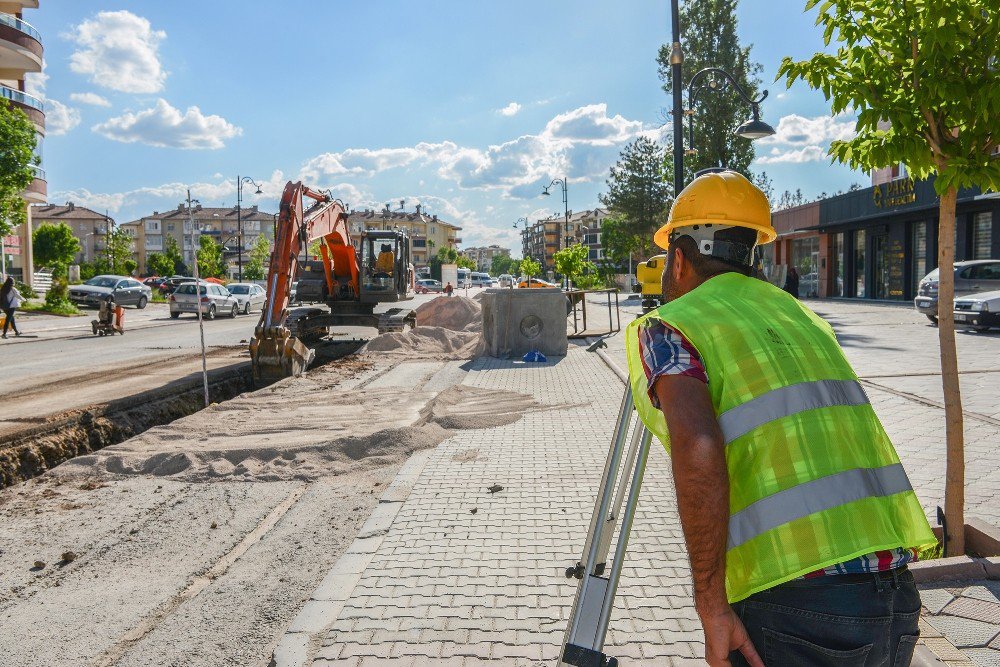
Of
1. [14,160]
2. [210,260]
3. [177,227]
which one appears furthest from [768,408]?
[177,227]

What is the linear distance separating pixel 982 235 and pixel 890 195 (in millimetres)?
4604

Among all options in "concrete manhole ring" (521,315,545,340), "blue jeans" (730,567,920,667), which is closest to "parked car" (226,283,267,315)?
"concrete manhole ring" (521,315,545,340)

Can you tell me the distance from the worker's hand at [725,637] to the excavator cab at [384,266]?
17.3m

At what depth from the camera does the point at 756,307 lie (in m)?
1.84

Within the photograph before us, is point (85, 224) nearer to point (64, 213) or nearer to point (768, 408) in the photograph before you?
point (64, 213)

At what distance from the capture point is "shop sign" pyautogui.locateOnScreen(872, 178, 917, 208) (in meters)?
28.5

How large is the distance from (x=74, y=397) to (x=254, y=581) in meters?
7.69

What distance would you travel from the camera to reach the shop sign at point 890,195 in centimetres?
2846

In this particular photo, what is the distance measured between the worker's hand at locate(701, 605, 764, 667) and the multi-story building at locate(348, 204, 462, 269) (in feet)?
440

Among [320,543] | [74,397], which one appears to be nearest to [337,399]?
[74,397]

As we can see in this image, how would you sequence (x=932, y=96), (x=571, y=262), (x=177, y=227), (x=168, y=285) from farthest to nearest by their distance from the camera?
(x=177, y=227), (x=168, y=285), (x=571, y=262), (x=932, y=96)

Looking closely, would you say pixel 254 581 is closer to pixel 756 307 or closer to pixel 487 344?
pixel 756 307

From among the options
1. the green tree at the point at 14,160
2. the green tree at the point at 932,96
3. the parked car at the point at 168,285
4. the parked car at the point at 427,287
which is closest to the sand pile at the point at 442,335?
the green tree at the point at 932,96

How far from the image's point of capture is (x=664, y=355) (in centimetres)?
177
